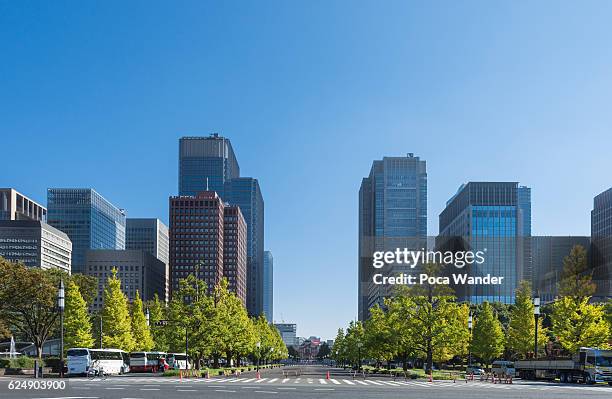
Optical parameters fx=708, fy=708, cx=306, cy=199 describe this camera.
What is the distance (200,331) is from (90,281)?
103 feet

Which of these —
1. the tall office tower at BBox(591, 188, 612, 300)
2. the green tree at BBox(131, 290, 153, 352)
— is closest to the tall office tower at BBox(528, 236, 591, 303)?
the tall office tower at BBox(591, 188, 612, 300)

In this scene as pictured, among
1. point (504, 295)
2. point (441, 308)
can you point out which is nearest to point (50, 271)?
point (441, 308)

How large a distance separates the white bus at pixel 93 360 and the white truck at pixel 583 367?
40.7 m

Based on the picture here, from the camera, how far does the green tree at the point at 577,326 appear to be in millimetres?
70688

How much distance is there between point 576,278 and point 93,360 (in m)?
48.5

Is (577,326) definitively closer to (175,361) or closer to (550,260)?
(175,361)

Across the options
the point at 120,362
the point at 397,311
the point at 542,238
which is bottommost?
the point at 120,362

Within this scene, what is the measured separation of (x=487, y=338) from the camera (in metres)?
95.4

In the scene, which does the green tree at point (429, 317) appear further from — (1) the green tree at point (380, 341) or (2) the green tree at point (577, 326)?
(2) the green tree at point (577, 326)

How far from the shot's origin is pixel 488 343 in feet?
312

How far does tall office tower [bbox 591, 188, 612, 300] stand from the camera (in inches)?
3600

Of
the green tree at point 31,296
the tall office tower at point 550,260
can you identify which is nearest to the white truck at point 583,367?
the green tree at point 31,296

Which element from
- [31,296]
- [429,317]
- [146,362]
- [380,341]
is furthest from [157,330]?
[429,317]

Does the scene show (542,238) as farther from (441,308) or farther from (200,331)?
(200,331)
